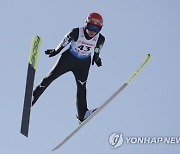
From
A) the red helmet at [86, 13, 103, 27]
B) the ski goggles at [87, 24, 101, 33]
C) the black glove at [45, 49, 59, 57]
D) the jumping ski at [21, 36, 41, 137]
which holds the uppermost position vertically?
the red helmet at [86, 13, 103, 27]

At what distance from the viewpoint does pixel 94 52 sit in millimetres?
11016

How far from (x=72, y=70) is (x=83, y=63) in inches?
11.2

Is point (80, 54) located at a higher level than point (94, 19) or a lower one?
lower

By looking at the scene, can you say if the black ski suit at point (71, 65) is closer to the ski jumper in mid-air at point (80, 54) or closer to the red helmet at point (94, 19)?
the ski jumper in mid-air at point (80, 54)

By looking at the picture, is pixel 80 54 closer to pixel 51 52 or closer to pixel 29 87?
pixel 51 52

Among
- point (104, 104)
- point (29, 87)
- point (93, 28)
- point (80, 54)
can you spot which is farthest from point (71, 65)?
point (104, 104)

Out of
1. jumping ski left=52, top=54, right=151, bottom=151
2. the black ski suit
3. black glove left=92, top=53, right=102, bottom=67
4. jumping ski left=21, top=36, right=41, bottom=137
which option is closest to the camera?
jumping ski left=21, top=36, right=41, bottom=137

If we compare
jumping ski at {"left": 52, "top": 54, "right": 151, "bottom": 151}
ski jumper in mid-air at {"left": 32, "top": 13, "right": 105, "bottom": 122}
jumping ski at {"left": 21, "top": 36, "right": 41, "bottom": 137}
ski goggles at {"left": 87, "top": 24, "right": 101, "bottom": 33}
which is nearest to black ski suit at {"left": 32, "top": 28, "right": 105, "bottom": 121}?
ski jumper in mid-air at {"left": 32, "top": 13, "right": 105, "bottom": 122}

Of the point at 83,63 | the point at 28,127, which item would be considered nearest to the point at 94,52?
the point at 83,63

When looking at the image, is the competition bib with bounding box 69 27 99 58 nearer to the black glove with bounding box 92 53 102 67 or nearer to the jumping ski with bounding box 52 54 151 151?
the black glove with bounding box 92 53 102 67

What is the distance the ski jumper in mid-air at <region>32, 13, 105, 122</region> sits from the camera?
1045 centimetres

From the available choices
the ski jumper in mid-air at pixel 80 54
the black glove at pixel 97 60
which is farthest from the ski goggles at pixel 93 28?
the black glove at pixel 97 60

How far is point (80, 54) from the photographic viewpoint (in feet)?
35.3

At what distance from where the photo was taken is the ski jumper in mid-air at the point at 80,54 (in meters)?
10.5
